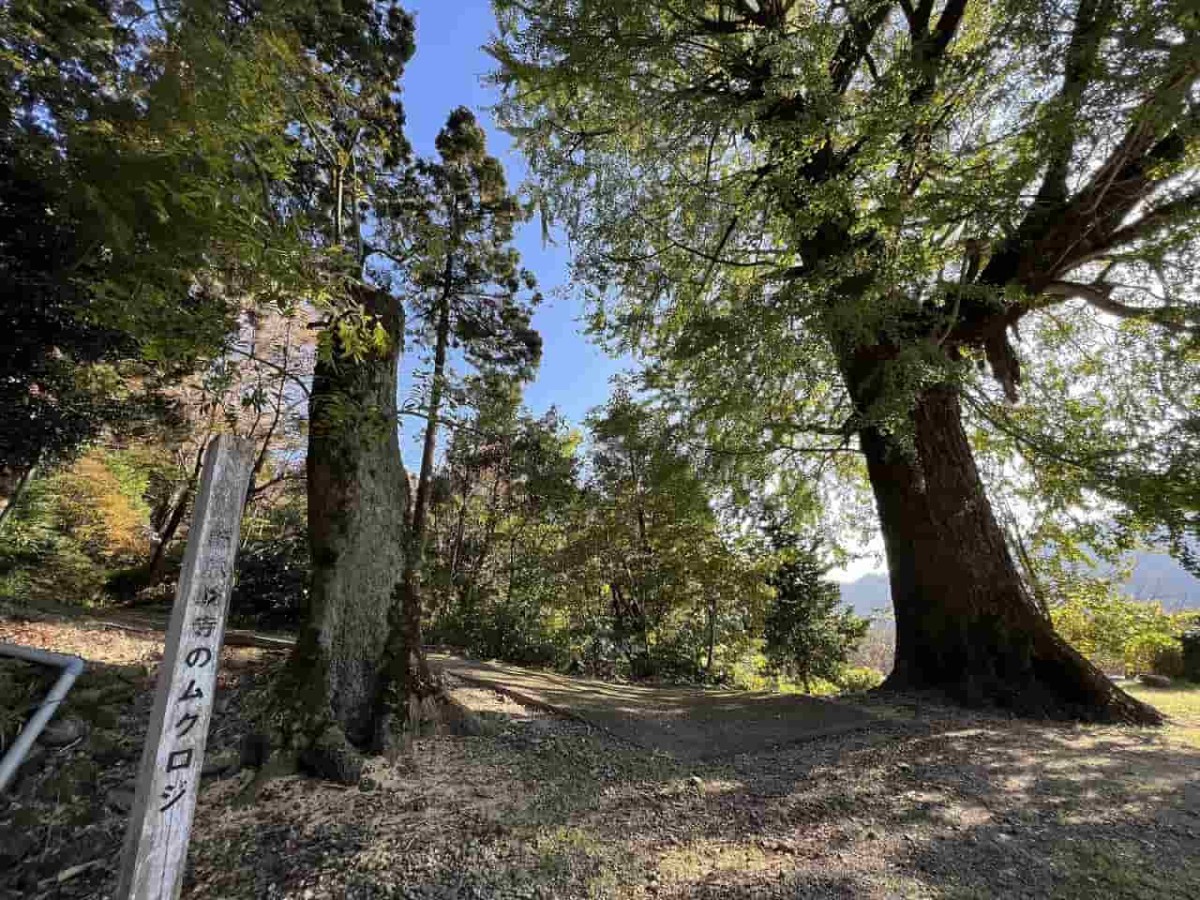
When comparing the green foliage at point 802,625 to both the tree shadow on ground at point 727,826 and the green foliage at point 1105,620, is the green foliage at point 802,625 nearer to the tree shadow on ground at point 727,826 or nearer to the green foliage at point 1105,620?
the green foliage at point 1105,620

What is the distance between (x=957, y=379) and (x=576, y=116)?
450 cm

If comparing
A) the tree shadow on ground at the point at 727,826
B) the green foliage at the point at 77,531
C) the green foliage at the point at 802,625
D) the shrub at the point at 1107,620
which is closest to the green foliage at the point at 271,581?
the green foliage at the point at 77,531

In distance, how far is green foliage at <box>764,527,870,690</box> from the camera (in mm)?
11656

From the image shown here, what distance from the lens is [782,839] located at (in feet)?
7.45

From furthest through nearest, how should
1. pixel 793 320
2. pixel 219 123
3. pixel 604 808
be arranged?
pixel 793 320 → pixel 604 808 → pixel 219 123

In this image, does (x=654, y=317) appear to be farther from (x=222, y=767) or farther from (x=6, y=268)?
(x=6, y=268)

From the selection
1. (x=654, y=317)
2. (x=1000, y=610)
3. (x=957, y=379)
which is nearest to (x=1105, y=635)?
(x=1000, y=610)

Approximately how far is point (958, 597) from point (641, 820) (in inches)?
148

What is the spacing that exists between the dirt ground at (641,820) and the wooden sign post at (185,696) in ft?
2.04

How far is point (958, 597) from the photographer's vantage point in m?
4.62

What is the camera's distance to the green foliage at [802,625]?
11.7 m

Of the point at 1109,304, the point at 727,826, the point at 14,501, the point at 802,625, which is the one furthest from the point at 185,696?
the point at 802,625

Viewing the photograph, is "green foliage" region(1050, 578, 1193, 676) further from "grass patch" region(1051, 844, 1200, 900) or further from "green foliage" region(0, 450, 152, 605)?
"green foliage" region(0, 450, 152, 605)

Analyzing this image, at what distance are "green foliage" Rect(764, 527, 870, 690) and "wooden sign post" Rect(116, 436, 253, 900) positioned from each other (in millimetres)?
11158
